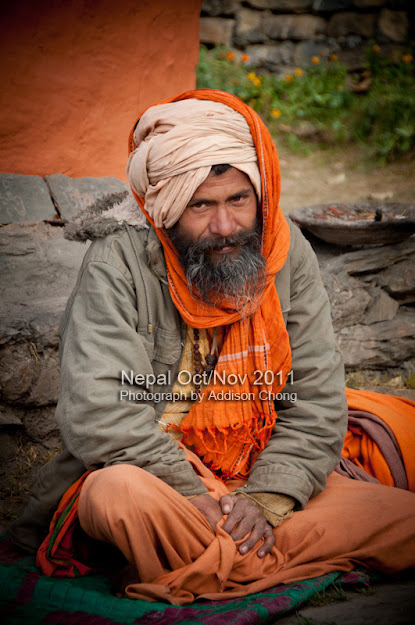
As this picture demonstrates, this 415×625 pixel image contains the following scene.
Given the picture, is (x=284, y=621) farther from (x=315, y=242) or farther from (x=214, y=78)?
(x=214, y=78)

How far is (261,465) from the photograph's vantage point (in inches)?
99.4

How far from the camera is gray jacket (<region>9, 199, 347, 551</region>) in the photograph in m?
2.25

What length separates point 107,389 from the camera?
2256 mm

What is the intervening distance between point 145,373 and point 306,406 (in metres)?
0.70

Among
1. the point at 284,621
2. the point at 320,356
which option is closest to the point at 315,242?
Result: the point at 320,356

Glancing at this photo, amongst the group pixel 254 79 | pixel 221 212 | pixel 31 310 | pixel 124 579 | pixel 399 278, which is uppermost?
pixel 254 79

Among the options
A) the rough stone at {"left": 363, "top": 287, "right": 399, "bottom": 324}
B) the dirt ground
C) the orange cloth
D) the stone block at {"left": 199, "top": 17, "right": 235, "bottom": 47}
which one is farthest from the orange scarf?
the stone block at {"left": 199, "top": 17, "right": 235, "bottom": 47}

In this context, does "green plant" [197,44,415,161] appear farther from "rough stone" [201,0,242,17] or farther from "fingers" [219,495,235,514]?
"fingers" [219,495,235,514]

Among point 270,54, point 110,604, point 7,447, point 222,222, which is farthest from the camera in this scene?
point 270,54

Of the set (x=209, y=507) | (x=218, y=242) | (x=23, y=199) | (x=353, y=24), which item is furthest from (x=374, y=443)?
(x=353, y=24)

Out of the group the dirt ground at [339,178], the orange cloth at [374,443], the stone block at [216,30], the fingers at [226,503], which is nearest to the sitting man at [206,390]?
the fingers at [226,503]

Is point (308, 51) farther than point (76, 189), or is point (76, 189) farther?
point (308, 51)

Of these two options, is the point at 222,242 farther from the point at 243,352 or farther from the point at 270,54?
the point at 270,54

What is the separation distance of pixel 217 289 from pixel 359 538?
3.62ft
